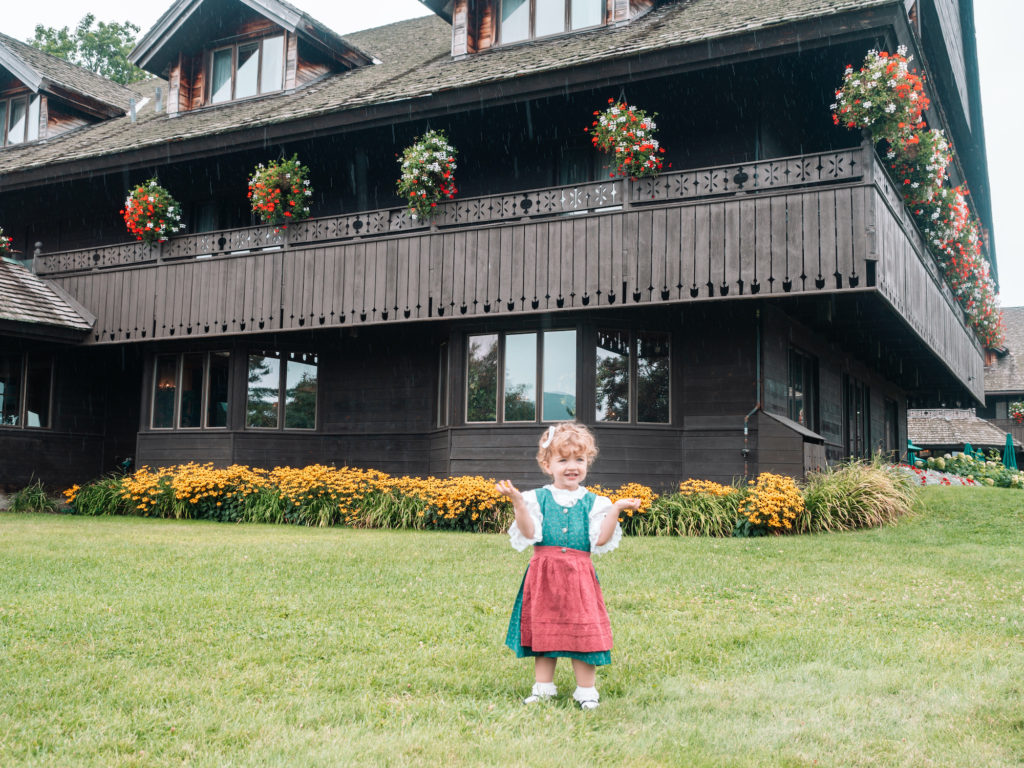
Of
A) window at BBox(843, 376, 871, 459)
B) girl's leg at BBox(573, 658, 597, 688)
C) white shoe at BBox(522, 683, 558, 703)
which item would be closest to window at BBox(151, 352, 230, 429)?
window at BBox(843, 376, 871, 459)

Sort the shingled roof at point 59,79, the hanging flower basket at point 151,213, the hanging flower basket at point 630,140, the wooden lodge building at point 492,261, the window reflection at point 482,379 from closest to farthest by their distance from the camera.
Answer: the wooden lodge building at point 492,261 < the hanging flower basket at point 630,140 < the window reflection at point 482,379 < the hanging flower basket at point 151,213 < the shingled roof at point 59,79

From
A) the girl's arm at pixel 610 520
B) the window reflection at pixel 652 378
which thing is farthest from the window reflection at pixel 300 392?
the girl's arm at pixel 610 520

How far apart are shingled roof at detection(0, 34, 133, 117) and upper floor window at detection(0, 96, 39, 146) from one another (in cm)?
66

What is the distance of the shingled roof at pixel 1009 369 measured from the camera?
38.2 meters

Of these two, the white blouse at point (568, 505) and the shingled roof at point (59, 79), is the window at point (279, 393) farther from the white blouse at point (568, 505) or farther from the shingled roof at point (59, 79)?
the white blouse at point (568, 505)

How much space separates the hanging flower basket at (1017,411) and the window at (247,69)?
103 feet

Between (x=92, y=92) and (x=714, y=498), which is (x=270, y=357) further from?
(x=92, y=92)

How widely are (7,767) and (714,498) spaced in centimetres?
1033

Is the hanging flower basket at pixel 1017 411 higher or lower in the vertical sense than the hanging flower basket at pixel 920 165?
lower

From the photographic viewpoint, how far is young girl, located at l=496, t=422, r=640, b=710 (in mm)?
4402

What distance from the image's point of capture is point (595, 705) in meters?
4.32

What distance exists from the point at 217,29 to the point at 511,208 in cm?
940

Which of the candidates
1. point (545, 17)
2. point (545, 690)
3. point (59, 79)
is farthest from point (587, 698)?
point (59, 79)

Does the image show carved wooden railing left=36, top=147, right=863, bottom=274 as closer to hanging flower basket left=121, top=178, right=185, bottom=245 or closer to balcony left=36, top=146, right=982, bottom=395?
balcony left=36, top=146, right=982, bottom=395
